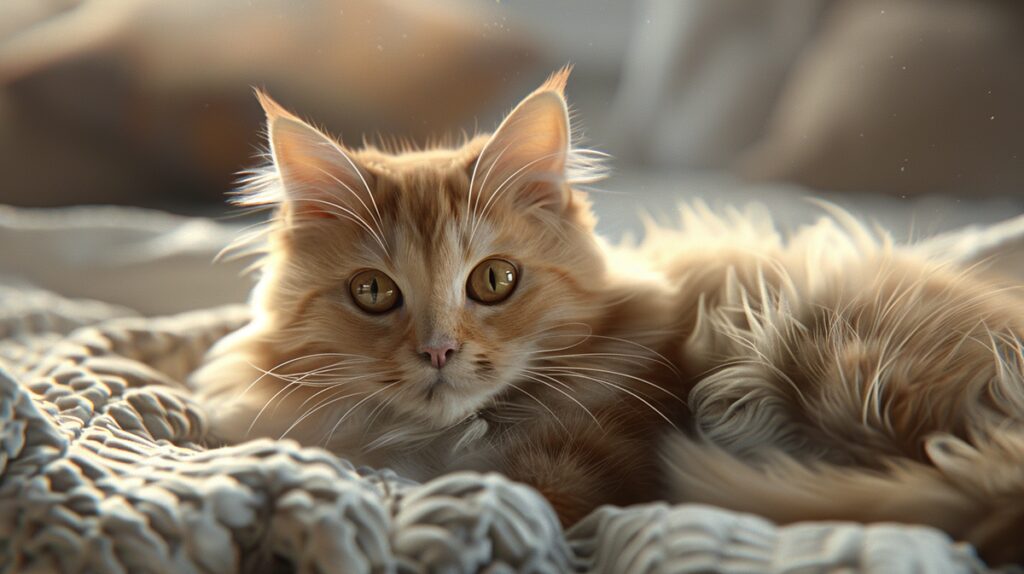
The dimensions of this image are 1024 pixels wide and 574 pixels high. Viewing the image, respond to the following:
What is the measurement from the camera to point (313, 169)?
3.75ft

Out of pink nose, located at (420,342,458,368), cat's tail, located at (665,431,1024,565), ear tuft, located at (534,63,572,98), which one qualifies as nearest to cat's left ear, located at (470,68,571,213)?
ear tuft, located at (534,63,572,98)

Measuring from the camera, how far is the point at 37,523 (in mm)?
667

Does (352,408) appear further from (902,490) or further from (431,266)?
(902,490)

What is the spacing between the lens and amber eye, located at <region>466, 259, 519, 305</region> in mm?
1088

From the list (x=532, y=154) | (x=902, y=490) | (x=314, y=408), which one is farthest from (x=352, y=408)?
(x=902, y=490)

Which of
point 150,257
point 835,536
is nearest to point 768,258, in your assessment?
point 835,536

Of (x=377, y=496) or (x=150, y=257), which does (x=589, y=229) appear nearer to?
(x=377, y=496)

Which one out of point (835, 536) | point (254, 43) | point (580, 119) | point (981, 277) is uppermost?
point (254, 43)

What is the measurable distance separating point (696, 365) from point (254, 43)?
3.47 ft

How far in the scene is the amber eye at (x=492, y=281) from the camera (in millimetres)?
1088

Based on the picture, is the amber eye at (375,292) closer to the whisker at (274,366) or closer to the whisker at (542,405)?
the whisker at (274,366)

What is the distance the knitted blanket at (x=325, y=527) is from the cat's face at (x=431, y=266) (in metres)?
0.27

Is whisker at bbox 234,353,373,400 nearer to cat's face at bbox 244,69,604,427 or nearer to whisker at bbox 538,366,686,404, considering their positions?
cat's face at bbox 244,69,604,427

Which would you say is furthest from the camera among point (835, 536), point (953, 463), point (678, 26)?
point (678, 26)
